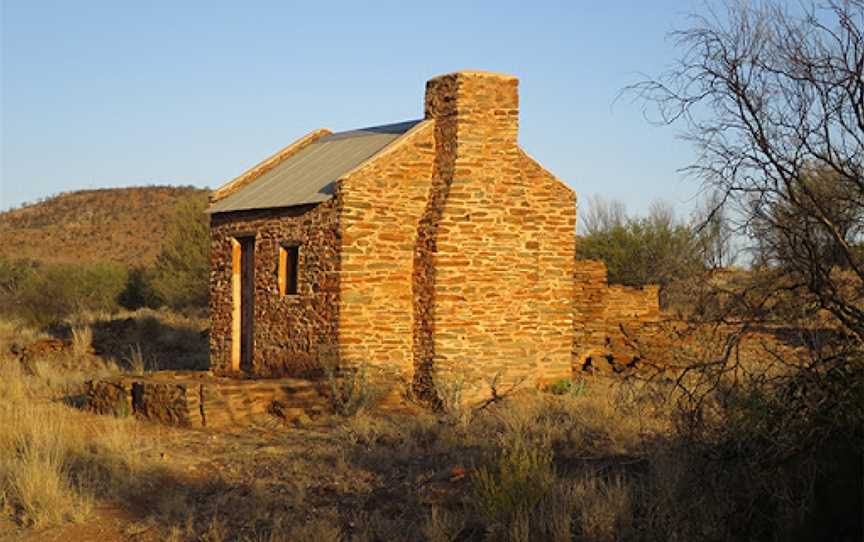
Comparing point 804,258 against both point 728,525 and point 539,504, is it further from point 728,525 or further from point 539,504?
point 539,504

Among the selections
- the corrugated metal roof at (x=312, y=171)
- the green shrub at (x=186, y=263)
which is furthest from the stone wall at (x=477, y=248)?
the green shrub at (x=186, y=263)

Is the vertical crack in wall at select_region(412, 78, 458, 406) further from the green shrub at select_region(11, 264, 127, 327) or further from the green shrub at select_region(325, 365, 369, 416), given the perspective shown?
the green shrub at select_region(11, 264, 127, 327)

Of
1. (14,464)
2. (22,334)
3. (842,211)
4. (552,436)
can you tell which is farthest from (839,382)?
(22,334)

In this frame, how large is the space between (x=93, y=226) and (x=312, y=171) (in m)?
48.2

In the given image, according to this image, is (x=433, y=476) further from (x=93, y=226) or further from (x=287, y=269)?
(x=93, y=226)

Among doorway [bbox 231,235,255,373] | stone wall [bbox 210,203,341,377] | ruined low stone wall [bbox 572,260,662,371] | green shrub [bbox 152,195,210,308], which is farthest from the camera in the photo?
green shrub [bbox 152,195,210,308]

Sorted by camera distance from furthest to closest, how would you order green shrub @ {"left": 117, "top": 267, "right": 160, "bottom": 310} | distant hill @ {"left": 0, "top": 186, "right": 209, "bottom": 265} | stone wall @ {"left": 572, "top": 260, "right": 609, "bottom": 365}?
1. distant hill @ {"left": 0, "top": 186, "right": 209, "bottom": 265}
2. green shrub @ {"left": 117, "top": 267, "right": 160, "bottom": 310}
3. stone wall @ {"left": 572, "top": 260, "right": 609, "bottom": 365}

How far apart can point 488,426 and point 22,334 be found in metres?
18.4

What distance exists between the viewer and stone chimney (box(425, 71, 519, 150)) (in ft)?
49.1

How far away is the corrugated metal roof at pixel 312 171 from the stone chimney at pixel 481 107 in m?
1.75

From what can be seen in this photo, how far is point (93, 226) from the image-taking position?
201ft

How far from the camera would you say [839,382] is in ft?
21.2

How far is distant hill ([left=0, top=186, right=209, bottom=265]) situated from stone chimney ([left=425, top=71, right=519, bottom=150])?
39.1 metres

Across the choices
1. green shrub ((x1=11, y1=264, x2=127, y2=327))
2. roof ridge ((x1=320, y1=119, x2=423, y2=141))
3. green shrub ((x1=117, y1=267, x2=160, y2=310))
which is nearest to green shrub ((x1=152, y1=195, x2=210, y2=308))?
green shrub ((x1=117, y1=267, x2=160, y2=310))
